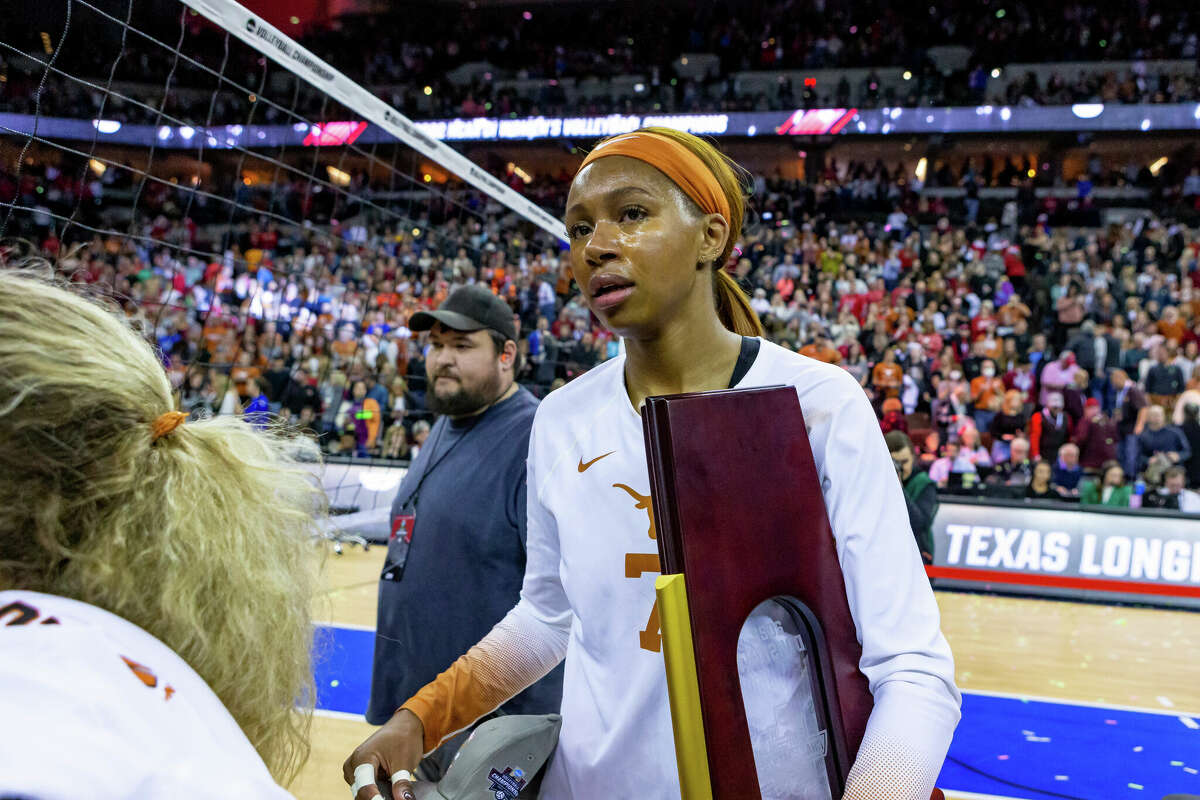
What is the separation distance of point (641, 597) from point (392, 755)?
418 millimetres

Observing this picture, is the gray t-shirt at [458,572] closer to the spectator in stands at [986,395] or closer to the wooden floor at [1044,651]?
the wooden floor at [1044,651]

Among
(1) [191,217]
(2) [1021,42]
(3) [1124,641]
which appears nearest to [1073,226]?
(2) [1021,42]

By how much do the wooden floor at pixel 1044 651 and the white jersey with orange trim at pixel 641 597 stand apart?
2714 mm

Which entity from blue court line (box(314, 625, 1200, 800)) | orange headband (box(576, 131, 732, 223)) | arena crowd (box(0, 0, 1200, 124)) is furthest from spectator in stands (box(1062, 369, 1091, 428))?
arena crowd (box(0, 0, 1200, 124))

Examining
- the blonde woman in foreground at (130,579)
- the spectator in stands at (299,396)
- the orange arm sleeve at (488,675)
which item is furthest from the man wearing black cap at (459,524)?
the spectator in stands at (299,396)

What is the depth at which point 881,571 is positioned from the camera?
3.72 feet

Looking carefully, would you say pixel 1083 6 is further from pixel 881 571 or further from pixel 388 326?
pixel 881 571

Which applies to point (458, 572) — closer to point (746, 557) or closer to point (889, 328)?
point (746, 557)

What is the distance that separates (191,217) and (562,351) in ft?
44.0

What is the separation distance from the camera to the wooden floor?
452 centimetres

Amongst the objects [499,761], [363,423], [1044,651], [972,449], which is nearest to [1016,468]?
[972,449]

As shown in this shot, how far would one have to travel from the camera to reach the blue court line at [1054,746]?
4.14 m

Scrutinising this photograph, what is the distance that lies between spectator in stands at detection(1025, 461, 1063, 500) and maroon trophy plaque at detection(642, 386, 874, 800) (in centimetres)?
916

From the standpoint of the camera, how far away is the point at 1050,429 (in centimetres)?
1062
